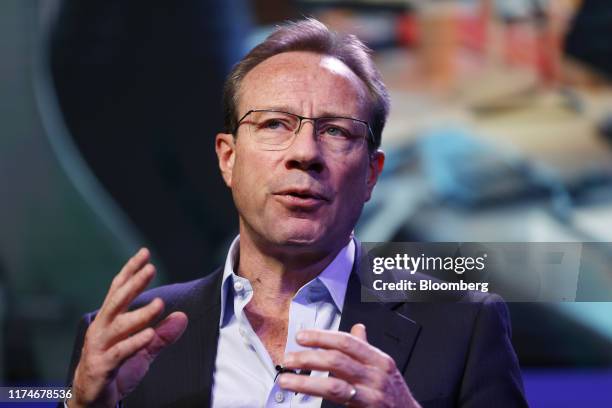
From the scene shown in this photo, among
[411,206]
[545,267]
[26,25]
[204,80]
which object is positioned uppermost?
[26,25]

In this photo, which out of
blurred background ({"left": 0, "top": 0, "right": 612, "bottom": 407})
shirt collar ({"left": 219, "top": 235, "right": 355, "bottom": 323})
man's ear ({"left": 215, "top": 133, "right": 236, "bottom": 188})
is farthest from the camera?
blurred background ({"left": 0, "top": 0, "right": 612, "bottom": 407})

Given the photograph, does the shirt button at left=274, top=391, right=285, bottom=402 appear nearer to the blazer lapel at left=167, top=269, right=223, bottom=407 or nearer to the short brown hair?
the blazer lapel at left=167, top=269, right=223, bottom=407

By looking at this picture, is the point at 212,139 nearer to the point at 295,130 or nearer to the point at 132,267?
the point at 295,130

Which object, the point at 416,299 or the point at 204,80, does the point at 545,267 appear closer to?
the point at 416,299

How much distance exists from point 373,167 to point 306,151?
9.8 inches

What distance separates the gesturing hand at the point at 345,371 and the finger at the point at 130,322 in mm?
229

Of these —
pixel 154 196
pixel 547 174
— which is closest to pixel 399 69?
pixel 547 174

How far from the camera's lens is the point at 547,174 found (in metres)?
2.60

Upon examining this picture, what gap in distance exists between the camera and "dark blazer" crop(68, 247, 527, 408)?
Answer: 158 centimetres

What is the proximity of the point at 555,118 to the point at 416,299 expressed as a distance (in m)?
1.17

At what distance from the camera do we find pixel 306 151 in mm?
1587

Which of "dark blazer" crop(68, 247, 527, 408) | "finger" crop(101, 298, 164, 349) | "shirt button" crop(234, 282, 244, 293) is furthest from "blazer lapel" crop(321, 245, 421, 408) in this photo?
"finger" crop(101, 298, 164, 349)

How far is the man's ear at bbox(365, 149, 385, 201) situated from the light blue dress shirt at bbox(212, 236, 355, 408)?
0.13m

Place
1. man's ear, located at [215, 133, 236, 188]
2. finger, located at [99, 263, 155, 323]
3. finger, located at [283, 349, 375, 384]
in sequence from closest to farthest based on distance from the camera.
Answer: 1. finger, located at [283, 349, 375, 384]
2. finger, located at [99, 263, 155, 323]
3. man's ear, located at [215, 133, 236, 188]
